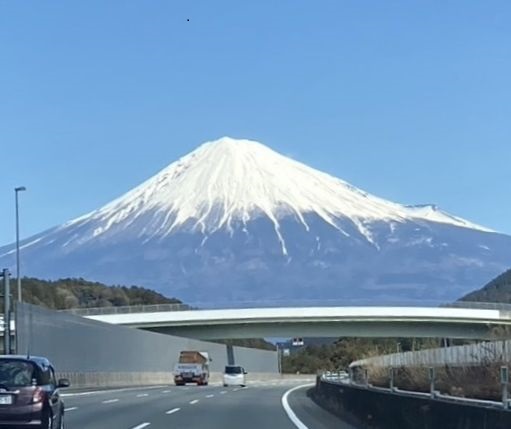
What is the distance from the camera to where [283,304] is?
289 ft

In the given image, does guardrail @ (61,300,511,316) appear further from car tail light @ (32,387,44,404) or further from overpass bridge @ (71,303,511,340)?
car tail light @ (32,387,44,404)

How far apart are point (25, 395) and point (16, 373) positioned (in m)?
0.49

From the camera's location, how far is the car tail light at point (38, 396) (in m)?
17.2

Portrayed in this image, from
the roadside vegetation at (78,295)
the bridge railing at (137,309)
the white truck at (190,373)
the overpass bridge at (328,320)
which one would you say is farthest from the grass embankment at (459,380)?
the roadside vegetation at (78,295)

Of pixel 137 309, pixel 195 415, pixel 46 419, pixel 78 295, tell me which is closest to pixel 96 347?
pixel 137 309

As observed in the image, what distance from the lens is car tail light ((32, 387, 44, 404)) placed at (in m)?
17.2

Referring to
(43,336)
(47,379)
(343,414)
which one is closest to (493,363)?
(343,414)

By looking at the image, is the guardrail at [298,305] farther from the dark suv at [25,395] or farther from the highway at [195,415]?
the dark suv at [25,395]

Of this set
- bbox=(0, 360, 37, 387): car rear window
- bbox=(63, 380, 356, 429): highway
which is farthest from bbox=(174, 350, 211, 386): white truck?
bbox=(0, 360, 37, 387): car rear window

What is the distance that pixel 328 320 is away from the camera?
85250 mm

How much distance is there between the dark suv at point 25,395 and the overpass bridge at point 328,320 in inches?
2671

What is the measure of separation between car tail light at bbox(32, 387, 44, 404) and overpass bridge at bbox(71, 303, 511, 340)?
6823cm

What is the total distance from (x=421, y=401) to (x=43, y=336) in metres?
36.1

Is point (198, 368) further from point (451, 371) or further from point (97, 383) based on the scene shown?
point (451, 371)
